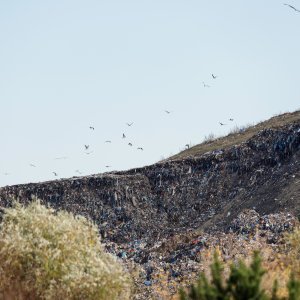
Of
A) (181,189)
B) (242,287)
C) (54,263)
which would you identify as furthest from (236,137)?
(242,287)

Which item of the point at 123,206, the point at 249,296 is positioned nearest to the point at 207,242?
the point at 249,296

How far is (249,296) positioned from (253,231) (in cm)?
1281

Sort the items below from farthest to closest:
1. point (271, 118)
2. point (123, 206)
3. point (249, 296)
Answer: point (271, 118), point (123, 206), point (249, 296)

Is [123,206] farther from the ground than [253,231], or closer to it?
farther from the ground

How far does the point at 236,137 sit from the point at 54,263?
29.6 m

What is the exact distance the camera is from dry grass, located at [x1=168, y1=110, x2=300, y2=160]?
38.8 m

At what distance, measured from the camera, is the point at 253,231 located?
2088 centimetres

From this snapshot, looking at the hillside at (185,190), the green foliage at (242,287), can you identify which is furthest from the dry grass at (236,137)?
the green foliage at (242,287)

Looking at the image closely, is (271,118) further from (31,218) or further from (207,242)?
(31,218)

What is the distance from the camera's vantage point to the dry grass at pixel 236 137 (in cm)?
3878

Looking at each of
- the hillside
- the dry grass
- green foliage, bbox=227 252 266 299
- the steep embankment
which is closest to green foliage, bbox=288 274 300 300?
green foliage, bbox=227 252 266 299

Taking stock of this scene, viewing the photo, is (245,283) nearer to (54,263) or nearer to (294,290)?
(294,290)

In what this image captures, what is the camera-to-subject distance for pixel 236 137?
40.7 metres

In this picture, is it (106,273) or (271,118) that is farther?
(271,118)
